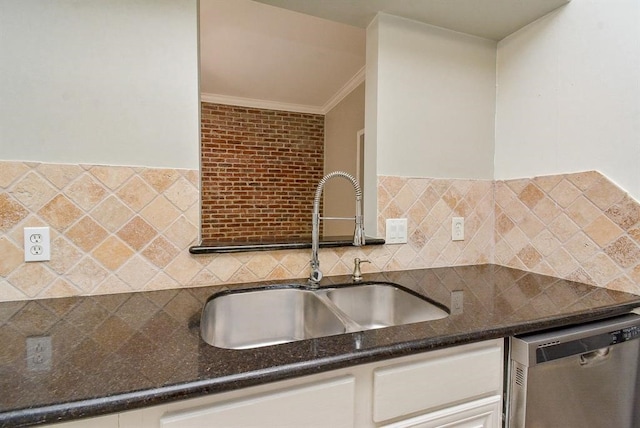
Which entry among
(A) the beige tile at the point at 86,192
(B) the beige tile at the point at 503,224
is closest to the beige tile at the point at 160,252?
(A) the beige tile at the point at 86,192

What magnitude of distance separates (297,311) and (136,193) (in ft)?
2.42

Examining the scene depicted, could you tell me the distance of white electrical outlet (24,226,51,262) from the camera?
3.11 feet

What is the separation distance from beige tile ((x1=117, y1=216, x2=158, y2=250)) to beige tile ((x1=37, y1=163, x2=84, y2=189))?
0.75ft

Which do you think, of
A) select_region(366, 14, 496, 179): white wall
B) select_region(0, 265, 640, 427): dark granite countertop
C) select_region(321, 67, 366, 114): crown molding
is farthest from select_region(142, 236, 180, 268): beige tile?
select_region(321, 67, 366, 114): crown molding

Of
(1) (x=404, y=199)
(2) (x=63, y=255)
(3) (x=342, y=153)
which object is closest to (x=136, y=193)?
(2) (x=63, y=255)

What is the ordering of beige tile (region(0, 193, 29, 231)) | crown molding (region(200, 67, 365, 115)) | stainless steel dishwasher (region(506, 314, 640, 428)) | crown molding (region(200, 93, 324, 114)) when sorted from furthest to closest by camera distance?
crown molding (region(200, 93, 324, 114))
crown molding (region(200, 67, 365, 115))
beige tile (region(0, 193, 29, 231))
stainless steel dishwasher (region(506, 314, 640, 428))

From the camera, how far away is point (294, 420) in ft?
2.04

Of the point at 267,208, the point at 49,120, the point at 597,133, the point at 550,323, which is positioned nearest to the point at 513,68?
the point at 597,133

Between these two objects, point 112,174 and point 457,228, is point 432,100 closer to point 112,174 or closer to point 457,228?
point 457,228

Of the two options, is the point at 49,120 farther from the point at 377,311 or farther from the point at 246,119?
the point at 246,119

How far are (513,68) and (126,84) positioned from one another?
1743mm

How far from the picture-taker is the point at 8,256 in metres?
0.94

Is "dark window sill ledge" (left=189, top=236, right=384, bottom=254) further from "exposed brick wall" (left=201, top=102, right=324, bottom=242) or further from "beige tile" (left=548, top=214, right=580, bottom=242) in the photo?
"exposed brick wall" (left=201, top=102, right=324, bottom=242)

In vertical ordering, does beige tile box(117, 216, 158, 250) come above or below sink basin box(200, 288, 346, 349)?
above
